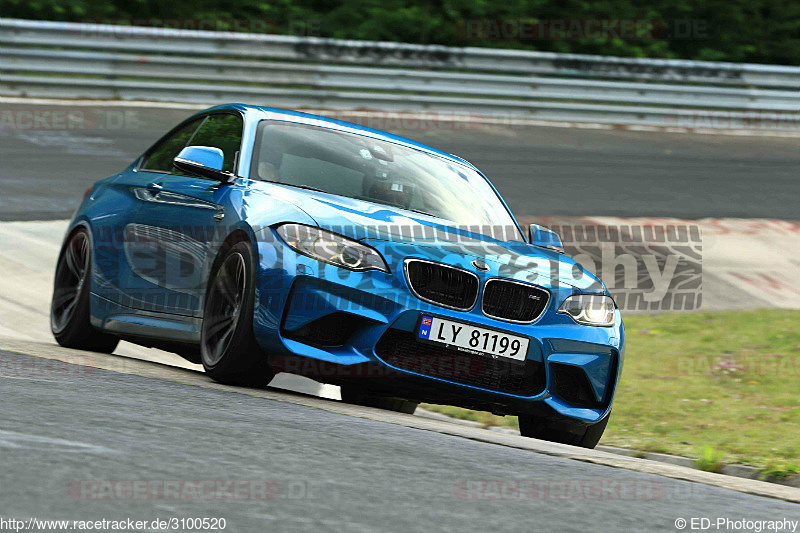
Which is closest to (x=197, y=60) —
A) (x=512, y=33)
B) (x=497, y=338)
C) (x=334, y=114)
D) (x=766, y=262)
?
(x=334, y=114)

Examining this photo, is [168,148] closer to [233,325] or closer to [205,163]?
[205,163]

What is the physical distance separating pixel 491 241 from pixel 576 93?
1427 cm

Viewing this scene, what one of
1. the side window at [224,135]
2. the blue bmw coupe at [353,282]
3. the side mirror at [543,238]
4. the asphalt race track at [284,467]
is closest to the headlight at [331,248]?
the blue bmw coupe at [353,282]

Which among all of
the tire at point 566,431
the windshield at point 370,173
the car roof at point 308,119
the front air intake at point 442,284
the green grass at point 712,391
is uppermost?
the car roof at point 308,119

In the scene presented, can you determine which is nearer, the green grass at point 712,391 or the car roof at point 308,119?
the green grass at point 712,391

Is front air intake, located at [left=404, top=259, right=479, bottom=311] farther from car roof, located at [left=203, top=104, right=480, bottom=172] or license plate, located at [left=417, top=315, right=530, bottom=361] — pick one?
car roof, located at [left=203, top=104, right=480, bottom=172]

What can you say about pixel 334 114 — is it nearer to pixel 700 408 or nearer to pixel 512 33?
pixel 512 33

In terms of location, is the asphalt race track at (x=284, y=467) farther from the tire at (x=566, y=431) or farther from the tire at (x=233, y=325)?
the tire at (x=566, y=431)

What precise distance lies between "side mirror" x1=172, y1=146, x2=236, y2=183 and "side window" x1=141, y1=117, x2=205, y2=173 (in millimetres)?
879

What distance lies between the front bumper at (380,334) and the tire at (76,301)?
2.18m

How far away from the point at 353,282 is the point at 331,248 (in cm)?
20

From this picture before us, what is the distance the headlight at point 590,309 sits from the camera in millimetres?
5875

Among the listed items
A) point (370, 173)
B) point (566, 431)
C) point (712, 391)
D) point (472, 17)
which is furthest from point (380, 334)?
point (472, 17)

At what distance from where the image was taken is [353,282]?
5.42 meters
